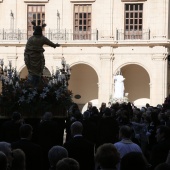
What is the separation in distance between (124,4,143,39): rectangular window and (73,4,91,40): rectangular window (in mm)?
2753

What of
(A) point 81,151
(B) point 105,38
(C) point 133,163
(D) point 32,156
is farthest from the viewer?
(B) point 105,38

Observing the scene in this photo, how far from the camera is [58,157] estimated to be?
6.95 m

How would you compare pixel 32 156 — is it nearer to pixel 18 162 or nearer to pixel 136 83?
pixel 18 162

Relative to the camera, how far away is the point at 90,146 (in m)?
8.81

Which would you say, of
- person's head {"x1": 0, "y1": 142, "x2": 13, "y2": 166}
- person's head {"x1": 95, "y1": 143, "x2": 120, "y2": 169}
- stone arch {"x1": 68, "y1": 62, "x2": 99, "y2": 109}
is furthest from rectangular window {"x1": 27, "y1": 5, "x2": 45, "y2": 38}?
person's head {"x1": 95, "y1": 143, "x2": 120, "y2": 169}

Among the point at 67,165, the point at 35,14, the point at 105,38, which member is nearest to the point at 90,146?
the point at 67,165

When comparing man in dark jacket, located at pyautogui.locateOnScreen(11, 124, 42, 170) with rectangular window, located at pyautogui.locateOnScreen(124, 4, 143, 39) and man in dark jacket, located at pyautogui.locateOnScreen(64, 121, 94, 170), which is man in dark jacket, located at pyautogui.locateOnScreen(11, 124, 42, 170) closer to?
man in dark jacket, located at pyautogui.locateOnScreen(64, 121, 94, 170)

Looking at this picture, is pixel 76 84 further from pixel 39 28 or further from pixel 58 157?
pixel 58 157

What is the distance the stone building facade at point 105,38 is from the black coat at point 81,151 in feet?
90.7

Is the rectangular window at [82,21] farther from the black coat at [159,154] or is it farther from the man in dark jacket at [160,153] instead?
the black coat at [159,154]

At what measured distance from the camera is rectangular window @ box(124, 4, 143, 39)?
37438 mm

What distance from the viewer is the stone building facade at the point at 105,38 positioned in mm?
36438

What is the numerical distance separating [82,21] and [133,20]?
3687mm

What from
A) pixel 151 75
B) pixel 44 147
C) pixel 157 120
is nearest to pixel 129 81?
pixel 151 75
